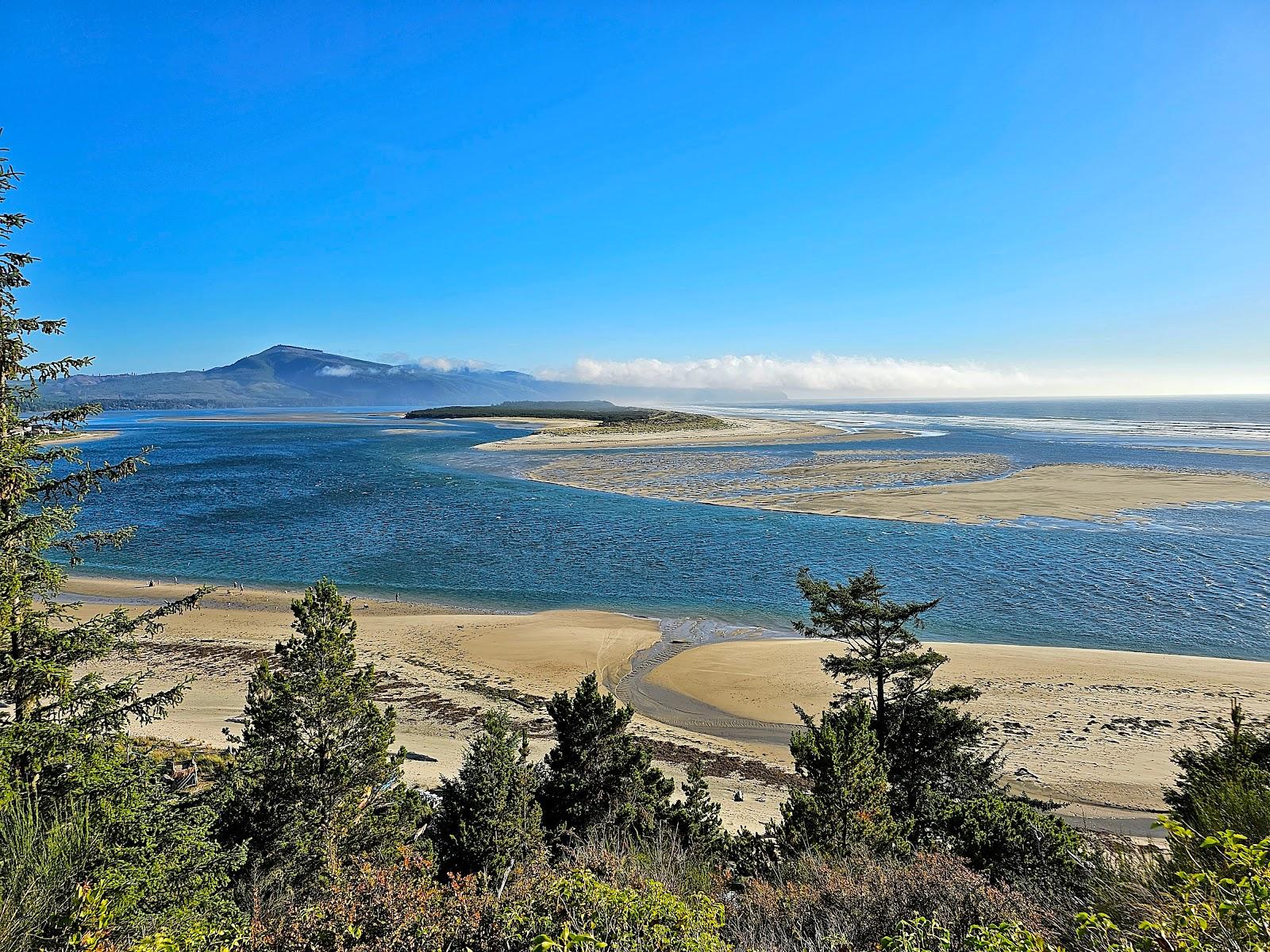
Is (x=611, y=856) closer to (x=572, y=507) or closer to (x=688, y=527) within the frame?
(x=688, y=527)

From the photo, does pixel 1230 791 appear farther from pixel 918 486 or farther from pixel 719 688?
pixel 918 486

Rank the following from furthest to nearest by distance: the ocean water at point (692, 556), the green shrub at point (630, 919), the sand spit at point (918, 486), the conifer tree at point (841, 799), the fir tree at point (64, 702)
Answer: the sand spit at point (918, 486) < the ocean water at point (692, 556) < the conifer tree at point (841, 799) < the fir tree at point (64, 702) < the green shrub at point (630, 919)

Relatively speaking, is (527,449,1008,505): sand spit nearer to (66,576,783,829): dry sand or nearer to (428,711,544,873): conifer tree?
(66,576,783,829): dry sand

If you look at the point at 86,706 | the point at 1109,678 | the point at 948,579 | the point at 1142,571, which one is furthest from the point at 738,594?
the point at 86,706

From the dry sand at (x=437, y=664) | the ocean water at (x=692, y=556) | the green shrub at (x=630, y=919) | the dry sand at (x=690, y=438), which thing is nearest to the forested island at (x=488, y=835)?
the green shrub at (x=630, y=919)

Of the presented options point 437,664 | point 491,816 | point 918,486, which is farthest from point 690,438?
point 491,816

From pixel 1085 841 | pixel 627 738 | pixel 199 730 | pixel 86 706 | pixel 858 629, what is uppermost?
pixel 86 706

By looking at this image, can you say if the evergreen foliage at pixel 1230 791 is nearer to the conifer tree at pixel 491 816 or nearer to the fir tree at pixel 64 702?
the conifer tree at pixel 491 816
